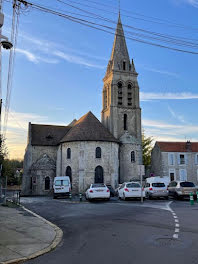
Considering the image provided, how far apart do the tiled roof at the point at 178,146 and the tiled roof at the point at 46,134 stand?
53.5 feet

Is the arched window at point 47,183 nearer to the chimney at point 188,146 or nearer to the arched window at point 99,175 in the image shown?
the arched window at point 99,175

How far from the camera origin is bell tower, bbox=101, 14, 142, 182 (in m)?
38.8

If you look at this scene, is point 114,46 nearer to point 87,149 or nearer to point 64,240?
point 87,149

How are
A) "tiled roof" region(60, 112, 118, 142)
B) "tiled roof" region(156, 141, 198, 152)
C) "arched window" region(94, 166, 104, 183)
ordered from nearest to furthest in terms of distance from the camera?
"arched window" region(94, 166, 104, 183), "tiled roof" region(60, 112, 118, 142), "tiled roof" region(156, 141, 198, 152)

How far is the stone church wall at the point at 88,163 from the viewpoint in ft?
112

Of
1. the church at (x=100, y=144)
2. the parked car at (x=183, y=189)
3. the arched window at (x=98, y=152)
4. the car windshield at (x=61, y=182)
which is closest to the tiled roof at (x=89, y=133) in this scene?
the church at (x=100, y=144)

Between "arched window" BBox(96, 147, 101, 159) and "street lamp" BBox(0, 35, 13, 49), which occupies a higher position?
"street lamp" BBox(0, 35, 13, 49)

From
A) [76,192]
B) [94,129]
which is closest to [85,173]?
[76,192]

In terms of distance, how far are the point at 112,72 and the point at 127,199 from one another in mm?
26611

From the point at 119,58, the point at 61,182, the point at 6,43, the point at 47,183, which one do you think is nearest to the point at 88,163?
the point at 47,183

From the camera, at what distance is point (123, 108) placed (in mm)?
41875

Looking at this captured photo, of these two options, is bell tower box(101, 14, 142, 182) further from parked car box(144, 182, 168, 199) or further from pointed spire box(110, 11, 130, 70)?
parked car box(144, 182, 168, 199)

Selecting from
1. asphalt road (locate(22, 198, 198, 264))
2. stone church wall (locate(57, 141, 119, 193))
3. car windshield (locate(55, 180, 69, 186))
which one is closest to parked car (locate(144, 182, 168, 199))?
car windshield (locate(55, 180, 69, 186))

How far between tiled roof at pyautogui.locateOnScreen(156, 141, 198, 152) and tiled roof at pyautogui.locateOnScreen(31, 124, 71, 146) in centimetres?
1630
